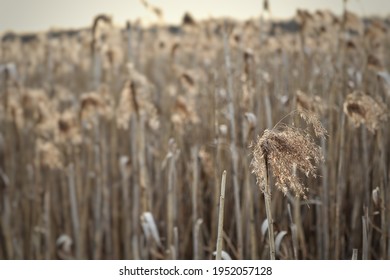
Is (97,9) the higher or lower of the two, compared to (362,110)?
higher

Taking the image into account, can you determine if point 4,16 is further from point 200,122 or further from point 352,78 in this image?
point 352,78

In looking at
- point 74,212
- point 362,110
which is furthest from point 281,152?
point 74,212

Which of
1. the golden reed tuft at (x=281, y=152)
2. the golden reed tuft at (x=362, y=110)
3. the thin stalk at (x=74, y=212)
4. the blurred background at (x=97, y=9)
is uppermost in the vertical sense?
the blurred background at (x=97, y=9)

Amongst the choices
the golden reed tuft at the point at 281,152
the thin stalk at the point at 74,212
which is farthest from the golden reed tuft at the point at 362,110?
the thin stalk at the point at 74,212

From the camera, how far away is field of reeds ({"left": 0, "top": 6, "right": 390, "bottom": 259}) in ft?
4.08

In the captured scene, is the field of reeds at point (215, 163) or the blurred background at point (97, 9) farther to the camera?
the blurred background at point (97, 9)

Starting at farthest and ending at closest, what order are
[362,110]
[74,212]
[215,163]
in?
[74,212]
[215,163]
[362,110]

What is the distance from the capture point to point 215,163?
4.57 ft

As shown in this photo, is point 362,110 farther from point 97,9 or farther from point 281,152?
point 97,9

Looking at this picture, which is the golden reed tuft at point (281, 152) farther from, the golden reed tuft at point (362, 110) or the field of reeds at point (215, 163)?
the golden reed tuft at point (362, 110)

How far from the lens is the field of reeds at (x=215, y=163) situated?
124 centimetres

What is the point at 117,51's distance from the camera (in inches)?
90.7

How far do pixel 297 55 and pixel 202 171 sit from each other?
3.77 ft
